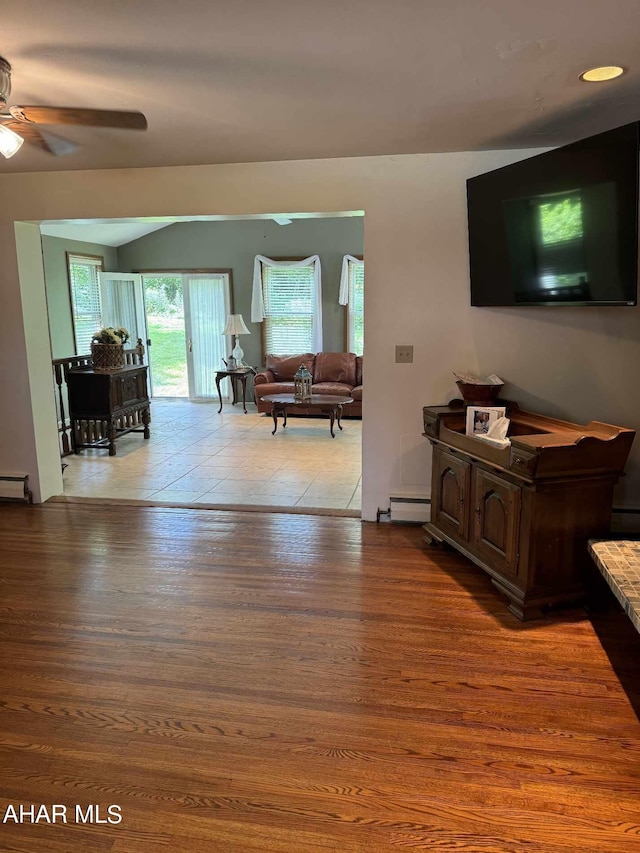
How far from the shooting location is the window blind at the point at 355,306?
27.8 feet

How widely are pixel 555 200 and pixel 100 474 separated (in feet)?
14.1

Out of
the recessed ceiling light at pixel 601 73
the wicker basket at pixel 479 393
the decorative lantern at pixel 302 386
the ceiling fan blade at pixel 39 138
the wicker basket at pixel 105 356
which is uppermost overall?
the recessed ceiling light at pixel 601 73

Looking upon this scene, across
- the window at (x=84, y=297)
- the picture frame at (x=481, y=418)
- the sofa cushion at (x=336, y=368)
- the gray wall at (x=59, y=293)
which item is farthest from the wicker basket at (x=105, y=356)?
the picture frame at (x=481, y=418)

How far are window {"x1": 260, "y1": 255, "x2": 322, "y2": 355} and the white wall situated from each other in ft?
15.9

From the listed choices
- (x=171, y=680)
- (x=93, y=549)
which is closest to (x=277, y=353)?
(x=93, y=549)

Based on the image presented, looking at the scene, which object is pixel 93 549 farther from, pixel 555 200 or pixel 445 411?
pixel 555 200

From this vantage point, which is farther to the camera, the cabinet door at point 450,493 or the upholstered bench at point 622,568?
the cabinet door at point 450,493

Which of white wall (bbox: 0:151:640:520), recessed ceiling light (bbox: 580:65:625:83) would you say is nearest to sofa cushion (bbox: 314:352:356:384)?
white wall (bbox: 0:151:640:520)

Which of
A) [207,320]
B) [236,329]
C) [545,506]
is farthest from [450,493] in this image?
[207,320]

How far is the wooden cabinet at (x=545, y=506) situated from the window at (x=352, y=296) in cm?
578

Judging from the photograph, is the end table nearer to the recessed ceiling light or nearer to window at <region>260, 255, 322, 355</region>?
window at <region>260, 255, 322, 355</region>

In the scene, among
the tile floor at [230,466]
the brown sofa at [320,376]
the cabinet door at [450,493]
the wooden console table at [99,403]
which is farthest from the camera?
the brown sofa at [320,376]

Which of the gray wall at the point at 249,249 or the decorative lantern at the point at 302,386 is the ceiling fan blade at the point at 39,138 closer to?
the decorative lantern at the point at 302,386

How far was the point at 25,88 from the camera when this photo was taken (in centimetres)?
245
